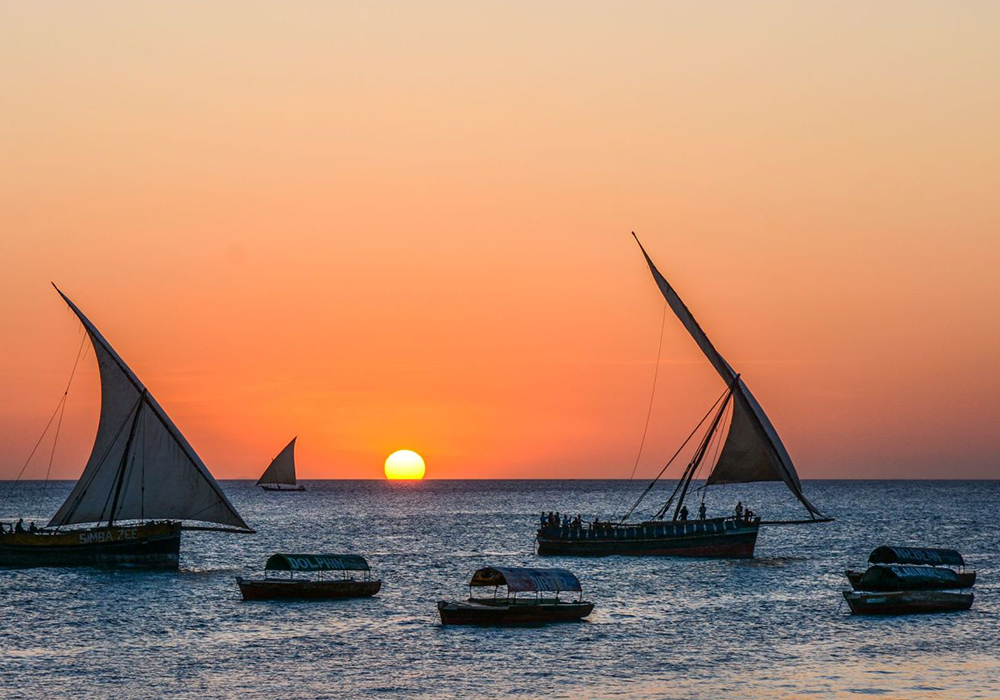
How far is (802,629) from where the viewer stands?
60.8 m

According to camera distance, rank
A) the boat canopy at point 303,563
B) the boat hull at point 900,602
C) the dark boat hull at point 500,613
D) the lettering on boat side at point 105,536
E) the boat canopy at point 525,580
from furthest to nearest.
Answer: the lettering on boat side at point 105,536
the boat canopy at point 303,563
the boat hull at point 900,602
the boat canopy at point 525,580
the dark boat hull at point 500,613

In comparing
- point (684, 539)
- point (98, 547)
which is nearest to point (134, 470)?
point (98, 547)

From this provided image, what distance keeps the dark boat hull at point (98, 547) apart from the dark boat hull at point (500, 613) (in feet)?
92.8

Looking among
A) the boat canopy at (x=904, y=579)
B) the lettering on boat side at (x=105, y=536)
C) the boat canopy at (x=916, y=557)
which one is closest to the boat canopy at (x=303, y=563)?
the lettering on boat side at (x=105, y=536)

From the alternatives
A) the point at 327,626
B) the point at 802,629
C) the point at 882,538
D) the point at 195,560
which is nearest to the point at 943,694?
the point at 802,629

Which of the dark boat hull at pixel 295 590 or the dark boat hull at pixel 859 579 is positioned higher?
the dark boat hull at pixel 859 579

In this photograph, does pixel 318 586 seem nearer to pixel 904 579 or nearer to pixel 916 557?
pixel 904 579

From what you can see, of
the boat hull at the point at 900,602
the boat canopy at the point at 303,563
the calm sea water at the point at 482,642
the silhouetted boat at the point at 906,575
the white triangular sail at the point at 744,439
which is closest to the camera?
the calm sea water at the point at 482,642

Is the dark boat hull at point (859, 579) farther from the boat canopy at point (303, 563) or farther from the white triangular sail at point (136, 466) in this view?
the white triangular sail at point (136, 466)

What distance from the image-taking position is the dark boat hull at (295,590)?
233ft

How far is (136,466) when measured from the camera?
79.8 metres

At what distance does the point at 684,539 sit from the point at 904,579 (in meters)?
29.3

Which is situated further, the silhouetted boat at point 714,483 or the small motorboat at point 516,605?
the silhouetted boat at point 714,483

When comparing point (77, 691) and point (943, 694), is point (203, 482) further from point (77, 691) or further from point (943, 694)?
point (943, 694)
